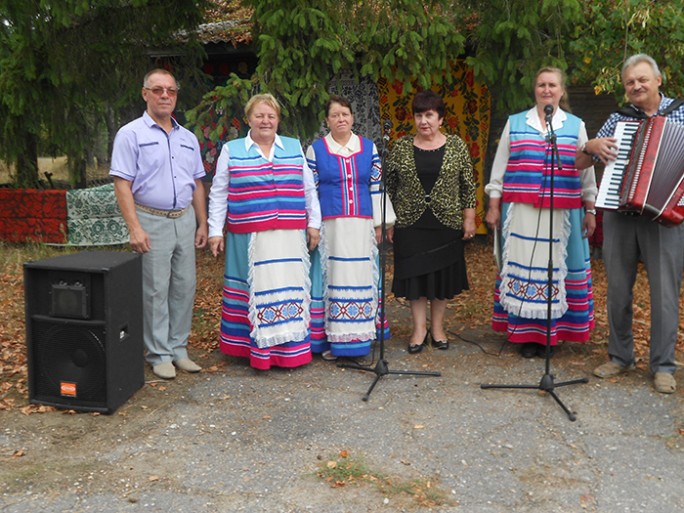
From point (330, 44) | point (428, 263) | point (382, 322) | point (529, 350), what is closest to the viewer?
point (382, 322)

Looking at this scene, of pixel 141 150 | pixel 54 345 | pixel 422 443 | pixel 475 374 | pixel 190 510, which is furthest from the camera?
pixel 475 374

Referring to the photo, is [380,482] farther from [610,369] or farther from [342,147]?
[342,147]

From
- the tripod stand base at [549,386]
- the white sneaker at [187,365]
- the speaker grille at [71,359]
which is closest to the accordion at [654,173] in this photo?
the tripod stand base at [549,386]

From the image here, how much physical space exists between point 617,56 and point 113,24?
5194mm

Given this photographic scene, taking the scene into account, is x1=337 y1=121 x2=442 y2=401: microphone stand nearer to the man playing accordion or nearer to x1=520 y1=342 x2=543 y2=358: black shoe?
x1=520 y1=342 x2=543 y2=358: black shoe

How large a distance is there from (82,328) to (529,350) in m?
3.02

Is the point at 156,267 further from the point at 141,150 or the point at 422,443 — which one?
the point at 422,443

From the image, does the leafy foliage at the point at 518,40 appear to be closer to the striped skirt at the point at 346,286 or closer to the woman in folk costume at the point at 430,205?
the woman in folk costume at the point at 430,205

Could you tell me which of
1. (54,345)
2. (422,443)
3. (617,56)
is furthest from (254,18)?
(422,443)

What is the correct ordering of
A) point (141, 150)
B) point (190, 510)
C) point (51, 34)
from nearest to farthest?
point (190, 510) → point (141, 150) → point (51, 34)

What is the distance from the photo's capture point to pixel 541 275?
16.9 ft

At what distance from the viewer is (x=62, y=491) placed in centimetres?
360

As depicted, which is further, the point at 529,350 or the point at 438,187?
the point at 529,350

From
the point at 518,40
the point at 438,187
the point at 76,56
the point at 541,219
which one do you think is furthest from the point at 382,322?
the point at 76,56
